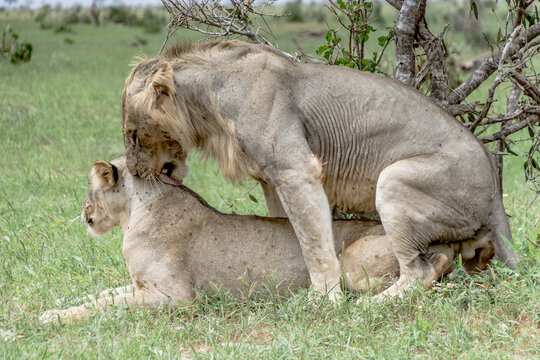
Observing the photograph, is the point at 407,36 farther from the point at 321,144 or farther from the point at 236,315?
the point at 236,315

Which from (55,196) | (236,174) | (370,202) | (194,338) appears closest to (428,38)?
(370,202)

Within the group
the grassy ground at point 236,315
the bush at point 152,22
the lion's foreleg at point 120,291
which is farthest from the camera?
the bush at point 152,22

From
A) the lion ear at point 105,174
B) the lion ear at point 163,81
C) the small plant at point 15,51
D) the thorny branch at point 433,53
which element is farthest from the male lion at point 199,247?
the small plant at point 15,51

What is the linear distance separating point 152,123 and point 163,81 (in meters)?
0.27

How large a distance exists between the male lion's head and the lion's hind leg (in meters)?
1.34

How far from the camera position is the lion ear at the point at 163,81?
5113 mm

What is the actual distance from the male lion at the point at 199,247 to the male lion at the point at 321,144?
5.3 inches

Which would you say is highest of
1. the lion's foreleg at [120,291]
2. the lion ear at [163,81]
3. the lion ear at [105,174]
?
the lion ear at [163,81]

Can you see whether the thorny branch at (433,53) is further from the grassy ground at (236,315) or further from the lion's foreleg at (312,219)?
the lion's foreleg at (312,219)

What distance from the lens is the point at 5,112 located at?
12.6 m

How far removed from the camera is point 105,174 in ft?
17.6

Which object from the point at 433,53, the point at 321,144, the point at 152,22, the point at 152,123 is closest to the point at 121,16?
the point at 152,22

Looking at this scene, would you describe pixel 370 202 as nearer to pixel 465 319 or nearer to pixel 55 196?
pixel 465 319

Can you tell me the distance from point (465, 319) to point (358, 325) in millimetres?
588
